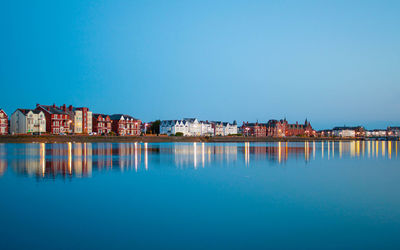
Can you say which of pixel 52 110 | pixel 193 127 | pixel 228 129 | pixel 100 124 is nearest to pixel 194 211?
pixel 52 110

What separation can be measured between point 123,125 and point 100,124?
948 centimetres

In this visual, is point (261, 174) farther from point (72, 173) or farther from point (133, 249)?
point (133, 249)

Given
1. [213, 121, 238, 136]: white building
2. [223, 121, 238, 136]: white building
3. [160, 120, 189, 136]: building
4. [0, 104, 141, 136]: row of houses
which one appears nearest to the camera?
[0, 104, 141, 136]: row of houses

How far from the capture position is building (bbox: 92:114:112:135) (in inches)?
4458

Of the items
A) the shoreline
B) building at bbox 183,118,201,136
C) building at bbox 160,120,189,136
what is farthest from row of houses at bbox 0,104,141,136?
building at bbox 183,118,201,136

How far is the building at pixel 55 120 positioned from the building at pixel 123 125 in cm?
2110

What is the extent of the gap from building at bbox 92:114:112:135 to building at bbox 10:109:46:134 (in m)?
20.9

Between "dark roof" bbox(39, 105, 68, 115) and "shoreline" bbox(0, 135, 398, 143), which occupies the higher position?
"dark roof" bbox(39, 105, 68, 115)

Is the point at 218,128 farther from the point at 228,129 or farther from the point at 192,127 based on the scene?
the point at 192,127

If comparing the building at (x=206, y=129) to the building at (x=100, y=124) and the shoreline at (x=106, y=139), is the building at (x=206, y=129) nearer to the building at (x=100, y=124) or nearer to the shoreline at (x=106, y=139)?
the shoreline at (x=106, y=139)

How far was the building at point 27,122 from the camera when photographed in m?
91.1

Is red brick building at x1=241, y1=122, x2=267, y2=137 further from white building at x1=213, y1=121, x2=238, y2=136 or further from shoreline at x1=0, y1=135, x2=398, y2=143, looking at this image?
shoreline at x1=0, y1=135, x2=398, y2=143

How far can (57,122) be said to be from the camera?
319 feet

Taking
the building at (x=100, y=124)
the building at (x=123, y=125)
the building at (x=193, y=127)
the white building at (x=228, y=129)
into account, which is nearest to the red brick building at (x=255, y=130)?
the white building at (x=228, y=129)
